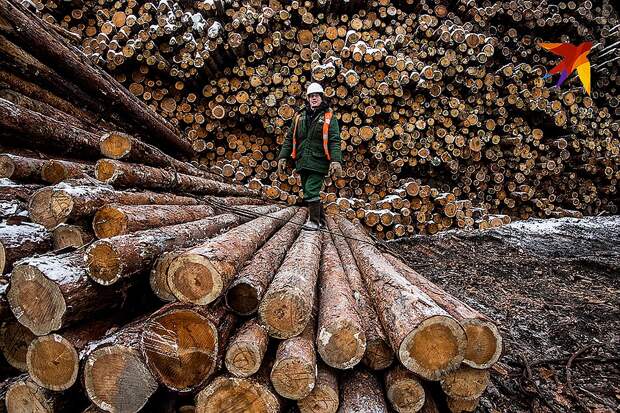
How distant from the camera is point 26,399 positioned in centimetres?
154

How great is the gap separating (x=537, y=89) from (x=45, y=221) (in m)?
6.90

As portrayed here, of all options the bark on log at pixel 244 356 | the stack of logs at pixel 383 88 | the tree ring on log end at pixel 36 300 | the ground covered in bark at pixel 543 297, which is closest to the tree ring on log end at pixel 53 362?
the tree ring on log end at pixel 36 300

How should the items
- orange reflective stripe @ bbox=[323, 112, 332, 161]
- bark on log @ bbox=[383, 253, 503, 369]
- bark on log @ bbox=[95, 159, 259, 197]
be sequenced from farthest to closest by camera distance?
orange reflective stripe @ bbox=[323, 112, 332, 161] < bark on log @ bbox=[95, 159, 259, 197] < bark on log @ bbox=[383, 253, 503, 369]

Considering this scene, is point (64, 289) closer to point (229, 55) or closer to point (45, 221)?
point (45, 221)

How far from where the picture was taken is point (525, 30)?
623 centimetres

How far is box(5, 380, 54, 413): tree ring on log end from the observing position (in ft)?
4.91

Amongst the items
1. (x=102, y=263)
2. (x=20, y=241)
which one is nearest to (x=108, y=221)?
(x=20, y=241)

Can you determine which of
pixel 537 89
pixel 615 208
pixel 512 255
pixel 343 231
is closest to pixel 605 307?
pixel 512 255

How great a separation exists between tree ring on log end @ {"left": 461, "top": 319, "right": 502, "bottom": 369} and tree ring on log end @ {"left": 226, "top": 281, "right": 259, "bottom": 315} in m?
1.00

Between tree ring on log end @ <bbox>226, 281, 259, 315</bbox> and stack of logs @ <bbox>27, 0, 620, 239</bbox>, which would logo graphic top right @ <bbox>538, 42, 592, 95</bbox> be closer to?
stack of logs @ <bbox>27, 0, 620, 239</bbox>

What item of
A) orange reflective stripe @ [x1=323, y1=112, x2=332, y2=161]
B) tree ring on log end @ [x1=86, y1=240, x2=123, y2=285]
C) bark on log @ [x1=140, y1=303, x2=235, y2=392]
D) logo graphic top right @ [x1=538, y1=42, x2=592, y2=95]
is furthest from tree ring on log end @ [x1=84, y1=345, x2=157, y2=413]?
logo graphic top right @ [x1=538, y1=42, x2=592, y2=95]

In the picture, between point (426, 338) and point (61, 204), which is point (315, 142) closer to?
point (61, 204)

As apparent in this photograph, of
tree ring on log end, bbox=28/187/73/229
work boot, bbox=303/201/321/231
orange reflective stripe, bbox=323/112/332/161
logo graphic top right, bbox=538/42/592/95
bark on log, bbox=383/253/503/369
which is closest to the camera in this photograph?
bark on log, bbox=383/253/503/369

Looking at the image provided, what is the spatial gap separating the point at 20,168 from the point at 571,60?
7867 mm
